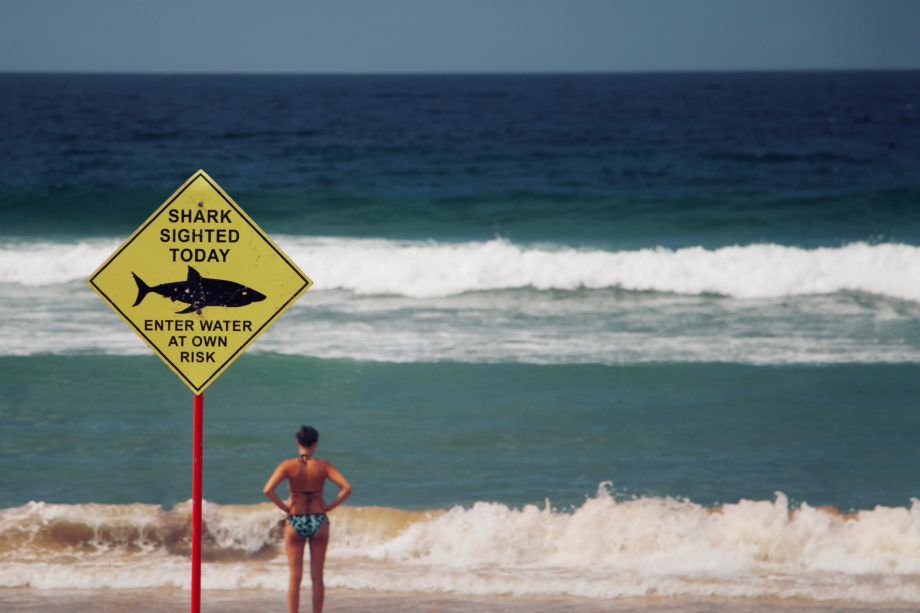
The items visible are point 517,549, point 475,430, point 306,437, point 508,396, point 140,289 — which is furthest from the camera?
point 508,396

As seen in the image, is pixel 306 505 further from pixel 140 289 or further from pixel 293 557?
pixel 140 289

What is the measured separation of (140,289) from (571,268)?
16456 mm

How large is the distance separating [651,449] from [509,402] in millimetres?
2172

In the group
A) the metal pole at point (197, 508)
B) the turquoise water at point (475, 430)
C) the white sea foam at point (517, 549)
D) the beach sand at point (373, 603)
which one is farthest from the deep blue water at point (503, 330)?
the metal pole at point (197, 508)

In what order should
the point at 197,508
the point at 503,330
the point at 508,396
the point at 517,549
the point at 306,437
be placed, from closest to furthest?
the point at 197,508 → the point at 306,437 → the point at 517,549 → the point at 508,396 → the point at 503,330

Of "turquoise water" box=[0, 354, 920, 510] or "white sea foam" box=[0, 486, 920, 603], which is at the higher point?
"turquoise water" box=[0, 354, 920, 510]

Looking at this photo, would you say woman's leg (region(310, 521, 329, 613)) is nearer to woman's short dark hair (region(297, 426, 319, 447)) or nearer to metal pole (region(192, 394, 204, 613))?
woman's short dark hair (region(297, 426, 319, 447))

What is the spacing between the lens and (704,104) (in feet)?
250

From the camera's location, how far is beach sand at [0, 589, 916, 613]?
7.30m

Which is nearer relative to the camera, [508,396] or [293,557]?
[293,557]

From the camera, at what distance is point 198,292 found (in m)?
5.75

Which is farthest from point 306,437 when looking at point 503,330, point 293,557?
point 503,330

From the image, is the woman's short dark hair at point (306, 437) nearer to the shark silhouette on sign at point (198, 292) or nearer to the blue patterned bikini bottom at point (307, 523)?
the blue patterned bikini bottom at point (307, 523)

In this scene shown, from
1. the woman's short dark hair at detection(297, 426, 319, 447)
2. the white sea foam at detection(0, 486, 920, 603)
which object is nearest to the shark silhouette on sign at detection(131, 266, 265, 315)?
the woman's short dark hair at detection(297, 426, 319, 447)
